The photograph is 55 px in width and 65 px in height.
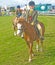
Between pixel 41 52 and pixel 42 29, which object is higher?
pixel 42 29

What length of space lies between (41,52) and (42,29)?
43.1 inches

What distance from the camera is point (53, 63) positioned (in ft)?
33.4

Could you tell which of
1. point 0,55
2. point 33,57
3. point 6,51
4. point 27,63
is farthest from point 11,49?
point 27,63

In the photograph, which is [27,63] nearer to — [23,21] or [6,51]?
[23,21]

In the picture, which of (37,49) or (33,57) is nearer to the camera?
(33,57)

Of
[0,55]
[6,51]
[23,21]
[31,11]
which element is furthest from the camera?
[6,51]

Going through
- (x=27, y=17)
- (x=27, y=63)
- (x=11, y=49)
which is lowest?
(x=11, y=49)

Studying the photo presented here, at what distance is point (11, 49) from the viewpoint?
13.8 metres

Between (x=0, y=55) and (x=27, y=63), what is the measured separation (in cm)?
228

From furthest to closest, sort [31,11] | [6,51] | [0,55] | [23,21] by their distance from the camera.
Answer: [6,51] < [0,55] < [31,11] < [23,21]

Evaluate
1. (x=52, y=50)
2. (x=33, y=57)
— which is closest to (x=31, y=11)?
(x=33, y=57)

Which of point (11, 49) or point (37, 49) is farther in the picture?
point (11, 49)

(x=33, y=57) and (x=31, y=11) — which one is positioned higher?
(x=31, y=11)

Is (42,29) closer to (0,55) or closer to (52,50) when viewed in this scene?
(52,50)
